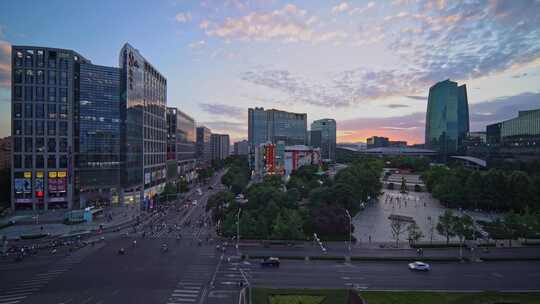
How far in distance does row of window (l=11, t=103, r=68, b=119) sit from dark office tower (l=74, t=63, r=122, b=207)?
290cm

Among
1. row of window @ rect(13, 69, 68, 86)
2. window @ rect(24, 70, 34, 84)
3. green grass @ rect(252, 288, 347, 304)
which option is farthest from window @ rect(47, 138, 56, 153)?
green grass @ rect(252, 288, 347, 304)

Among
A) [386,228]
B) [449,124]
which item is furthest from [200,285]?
[449,124]

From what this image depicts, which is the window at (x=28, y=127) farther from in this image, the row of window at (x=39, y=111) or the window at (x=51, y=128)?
the window at (x=51, y=128)

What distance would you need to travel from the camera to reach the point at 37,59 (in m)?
66.1

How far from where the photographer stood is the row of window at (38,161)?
6488cm

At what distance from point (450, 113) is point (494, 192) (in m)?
136

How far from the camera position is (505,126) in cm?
13025

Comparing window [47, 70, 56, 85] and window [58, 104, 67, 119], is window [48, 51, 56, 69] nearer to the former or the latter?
window [47, 70, 56, 85]

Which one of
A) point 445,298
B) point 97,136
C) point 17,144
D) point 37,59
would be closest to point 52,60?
point 37,59

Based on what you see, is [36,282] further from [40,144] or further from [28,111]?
[28,111]

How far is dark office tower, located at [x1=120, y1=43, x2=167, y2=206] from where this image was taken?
7462 centimetres

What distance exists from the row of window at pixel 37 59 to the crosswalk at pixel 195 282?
64228mm

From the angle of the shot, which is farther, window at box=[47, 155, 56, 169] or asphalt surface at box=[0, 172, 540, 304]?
window at box=[47, 155, 56, 169]

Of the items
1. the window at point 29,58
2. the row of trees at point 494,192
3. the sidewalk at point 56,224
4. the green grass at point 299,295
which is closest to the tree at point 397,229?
the green grass at point 299,295
